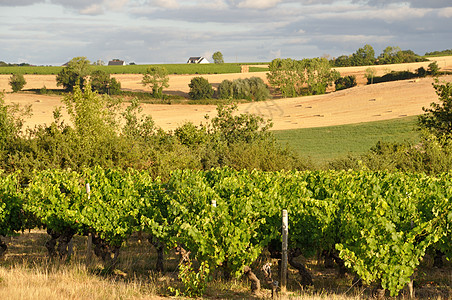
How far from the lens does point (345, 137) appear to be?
5859cm

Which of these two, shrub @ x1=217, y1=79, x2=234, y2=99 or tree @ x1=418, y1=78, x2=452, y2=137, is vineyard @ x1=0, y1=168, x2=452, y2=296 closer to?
tree @ x1=418, y1=78, x2=452, y2=137

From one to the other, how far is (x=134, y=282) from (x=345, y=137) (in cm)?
4884

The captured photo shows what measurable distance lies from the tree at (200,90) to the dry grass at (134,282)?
9468cm

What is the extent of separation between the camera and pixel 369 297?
39.5ft

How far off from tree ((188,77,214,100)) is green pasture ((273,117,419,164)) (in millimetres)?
47457

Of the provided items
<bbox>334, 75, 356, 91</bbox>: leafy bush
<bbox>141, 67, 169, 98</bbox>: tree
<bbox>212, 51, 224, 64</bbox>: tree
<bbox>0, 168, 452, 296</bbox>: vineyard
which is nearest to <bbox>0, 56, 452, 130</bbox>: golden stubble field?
<bbox>334, 75, 356, 91</bbox>: leafy bush

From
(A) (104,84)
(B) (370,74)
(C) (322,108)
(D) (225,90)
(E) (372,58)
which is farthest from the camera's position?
(E) (372,58)

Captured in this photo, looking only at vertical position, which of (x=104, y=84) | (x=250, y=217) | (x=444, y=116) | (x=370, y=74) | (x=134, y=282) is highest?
(x=370, y=74)

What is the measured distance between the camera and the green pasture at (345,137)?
51347 mm

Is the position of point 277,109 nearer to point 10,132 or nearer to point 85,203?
point 10,132

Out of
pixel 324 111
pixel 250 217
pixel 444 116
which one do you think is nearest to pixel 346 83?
pixel 324 111

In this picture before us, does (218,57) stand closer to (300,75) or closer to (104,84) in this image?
(300,75)

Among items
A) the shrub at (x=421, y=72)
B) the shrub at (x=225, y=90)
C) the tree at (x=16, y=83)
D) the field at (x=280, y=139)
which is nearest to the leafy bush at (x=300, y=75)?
the field at (x=280, y=139)

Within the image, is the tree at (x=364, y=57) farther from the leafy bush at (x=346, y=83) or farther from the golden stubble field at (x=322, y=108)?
the golden stubble field at (x=322, y=108)
